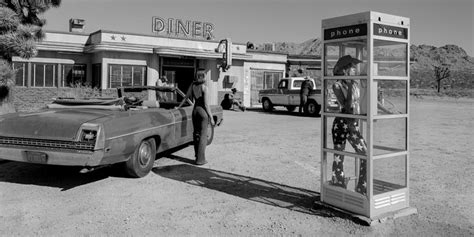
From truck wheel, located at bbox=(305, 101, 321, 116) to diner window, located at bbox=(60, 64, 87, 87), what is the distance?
1077 cm

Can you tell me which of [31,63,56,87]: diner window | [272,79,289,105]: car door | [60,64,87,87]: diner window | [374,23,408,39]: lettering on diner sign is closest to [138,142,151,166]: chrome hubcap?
[374,23,408,39]: lettering on diner sign

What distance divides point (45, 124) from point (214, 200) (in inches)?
93.7

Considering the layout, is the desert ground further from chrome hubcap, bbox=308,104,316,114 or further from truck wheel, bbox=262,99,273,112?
truck wheel, bbox=262,99,273,112

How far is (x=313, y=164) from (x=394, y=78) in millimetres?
3079

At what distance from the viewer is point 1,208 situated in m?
4.48

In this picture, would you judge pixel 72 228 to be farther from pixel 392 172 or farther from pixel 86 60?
pixel 86 60

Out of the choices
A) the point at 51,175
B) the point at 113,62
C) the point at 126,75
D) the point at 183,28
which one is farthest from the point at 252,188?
the point at 183,28

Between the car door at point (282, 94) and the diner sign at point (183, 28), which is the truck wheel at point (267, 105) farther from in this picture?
the diner sign at point (183, 28)

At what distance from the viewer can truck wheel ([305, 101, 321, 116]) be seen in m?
18.1

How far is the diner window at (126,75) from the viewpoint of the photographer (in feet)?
62.3

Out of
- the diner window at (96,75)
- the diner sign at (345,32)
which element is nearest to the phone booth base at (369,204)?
the diner sign at (345,32)

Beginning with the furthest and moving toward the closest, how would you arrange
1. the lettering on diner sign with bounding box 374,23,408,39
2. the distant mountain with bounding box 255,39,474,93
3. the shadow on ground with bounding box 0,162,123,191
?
the distant mountain with bounding box 255,39,474,93, the shadow on ground with bounding box 0,162,123,191, the lettering on diner sign with bounding box 374,23,408,39

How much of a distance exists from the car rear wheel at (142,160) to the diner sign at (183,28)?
1655cm

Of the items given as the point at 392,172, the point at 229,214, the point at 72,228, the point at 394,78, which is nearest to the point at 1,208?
the point at 72,228
